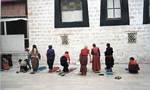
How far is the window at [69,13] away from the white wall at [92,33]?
13.1 inches

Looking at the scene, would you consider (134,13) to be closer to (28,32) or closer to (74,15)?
(74,15)

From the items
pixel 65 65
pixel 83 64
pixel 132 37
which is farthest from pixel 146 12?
pixel 65 65

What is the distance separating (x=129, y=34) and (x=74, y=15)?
384cm

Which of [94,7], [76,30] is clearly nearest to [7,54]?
[76,30]

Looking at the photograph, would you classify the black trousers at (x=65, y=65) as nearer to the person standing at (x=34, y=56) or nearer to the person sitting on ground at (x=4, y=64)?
the person standing at (x=34, y=56)

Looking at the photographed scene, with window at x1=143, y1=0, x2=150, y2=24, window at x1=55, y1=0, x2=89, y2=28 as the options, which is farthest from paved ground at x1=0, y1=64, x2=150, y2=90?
Answer: window at x1=55, y1=0, x2=89, y2=28

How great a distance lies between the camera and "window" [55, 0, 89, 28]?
2726 centimetres

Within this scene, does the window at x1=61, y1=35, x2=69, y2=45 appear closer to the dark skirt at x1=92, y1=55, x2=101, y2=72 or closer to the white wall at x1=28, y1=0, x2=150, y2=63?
the white wall at x1=28, y1=0, x2=150, y2=63

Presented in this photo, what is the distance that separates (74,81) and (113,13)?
8198 millimetres

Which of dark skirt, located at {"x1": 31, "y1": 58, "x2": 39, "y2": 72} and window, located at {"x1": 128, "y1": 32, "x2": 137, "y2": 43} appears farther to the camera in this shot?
window, located at {"x1": 128, "y1": 32, "x2": 137, "y2": 43}

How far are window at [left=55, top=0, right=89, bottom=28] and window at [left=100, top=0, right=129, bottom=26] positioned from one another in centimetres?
133

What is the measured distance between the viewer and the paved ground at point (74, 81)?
18.3m

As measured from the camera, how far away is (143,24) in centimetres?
2633

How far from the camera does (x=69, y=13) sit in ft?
90.3
